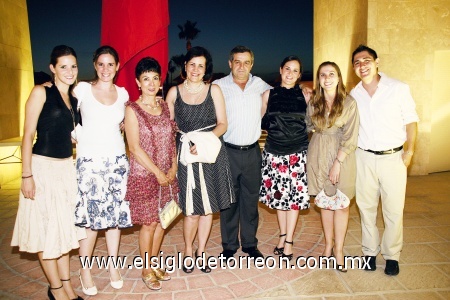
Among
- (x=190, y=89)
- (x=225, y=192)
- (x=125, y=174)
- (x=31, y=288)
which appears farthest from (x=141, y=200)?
(x=31, y=288)

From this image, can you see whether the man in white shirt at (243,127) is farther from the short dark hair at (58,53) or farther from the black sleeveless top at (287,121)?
the short dark hair at (58,53)

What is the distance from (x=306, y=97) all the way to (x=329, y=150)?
0.60 metres

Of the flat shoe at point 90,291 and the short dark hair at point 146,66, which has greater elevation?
the short dark hair at point 146,66

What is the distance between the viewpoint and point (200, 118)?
10.3ft

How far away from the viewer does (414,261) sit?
136 inches

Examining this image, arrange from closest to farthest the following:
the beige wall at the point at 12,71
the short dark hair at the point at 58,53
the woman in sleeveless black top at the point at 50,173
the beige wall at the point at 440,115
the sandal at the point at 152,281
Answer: the woman in sleeveless black top at the point at 50,173 → the short dark hair at the point at 58,53 → the sandal at the point at 152,281 → the beige wall at the point at 440,115 → the beige wall at the point at 12,71

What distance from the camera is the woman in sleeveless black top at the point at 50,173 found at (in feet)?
8.25

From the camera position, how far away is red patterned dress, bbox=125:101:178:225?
2.83 meters

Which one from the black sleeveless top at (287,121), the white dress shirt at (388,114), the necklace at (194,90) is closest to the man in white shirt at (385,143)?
the white dress shirt at (388,114)

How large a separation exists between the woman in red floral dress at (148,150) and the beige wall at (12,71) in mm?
5444

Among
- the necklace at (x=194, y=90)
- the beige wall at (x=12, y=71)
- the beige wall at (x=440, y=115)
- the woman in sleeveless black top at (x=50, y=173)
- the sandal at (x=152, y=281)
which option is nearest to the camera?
the woman in sleeveless black top at (x=50, y=173)

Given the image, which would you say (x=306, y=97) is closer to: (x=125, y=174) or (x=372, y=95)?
(x=372, y=95)

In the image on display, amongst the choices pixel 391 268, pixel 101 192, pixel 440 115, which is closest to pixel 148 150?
pixel 101 192

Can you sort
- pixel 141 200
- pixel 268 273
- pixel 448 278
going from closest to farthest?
1. pixel 141 200
2. pixel 448 278
3. pixel 268 273
